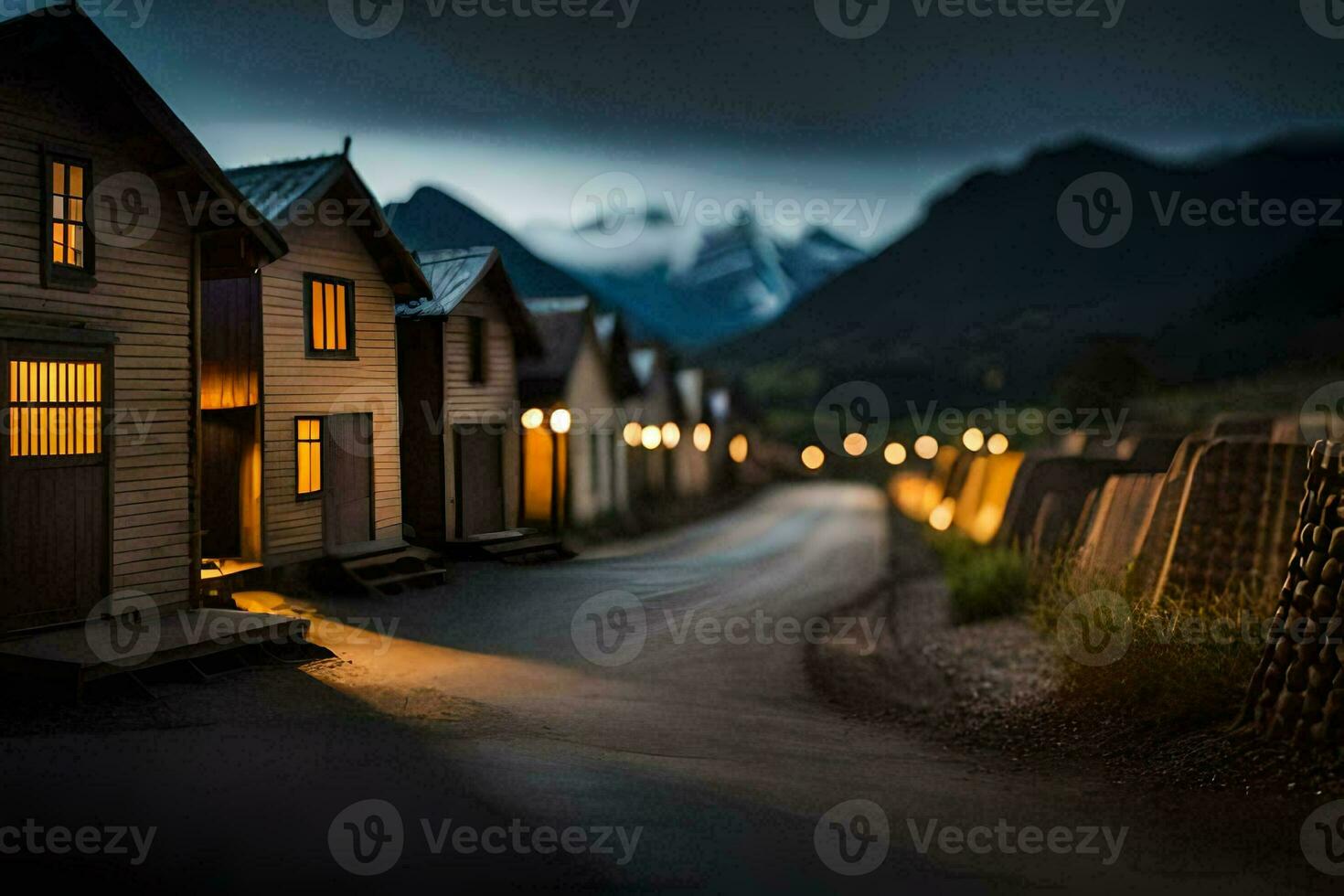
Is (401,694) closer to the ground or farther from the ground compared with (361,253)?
closer to the ground

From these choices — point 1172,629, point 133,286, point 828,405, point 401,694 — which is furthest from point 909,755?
point 828,405

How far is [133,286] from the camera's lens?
8547 millimetres

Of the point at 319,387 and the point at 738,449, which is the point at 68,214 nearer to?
the point at 319,387

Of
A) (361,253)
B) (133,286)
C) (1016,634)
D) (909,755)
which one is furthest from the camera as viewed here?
(1016,634)

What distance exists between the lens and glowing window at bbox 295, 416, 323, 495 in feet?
17.1

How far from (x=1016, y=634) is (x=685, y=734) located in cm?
797

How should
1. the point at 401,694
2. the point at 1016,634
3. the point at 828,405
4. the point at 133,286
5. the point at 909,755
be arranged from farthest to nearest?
1. the point at 828,405
2. the point at 1016,634
3. the point at 909,755
4. the point at 133,286
5. the point at 401,694

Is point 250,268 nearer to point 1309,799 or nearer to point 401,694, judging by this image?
point 401,694
